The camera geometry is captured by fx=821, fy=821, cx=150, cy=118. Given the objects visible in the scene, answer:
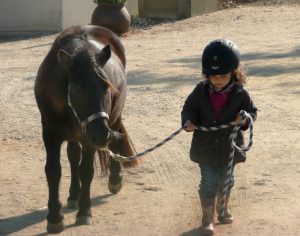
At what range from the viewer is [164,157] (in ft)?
27.5

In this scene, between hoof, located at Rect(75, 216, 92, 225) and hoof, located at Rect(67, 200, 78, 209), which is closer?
hoof, located at Rect(75, 216, 92, 225)

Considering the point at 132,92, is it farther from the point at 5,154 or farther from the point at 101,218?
the point at 101,218

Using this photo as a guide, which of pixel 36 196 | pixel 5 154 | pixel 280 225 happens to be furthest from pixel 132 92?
pixel 280 225

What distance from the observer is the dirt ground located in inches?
254

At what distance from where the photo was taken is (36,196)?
7176mm

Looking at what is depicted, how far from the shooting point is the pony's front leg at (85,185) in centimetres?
639

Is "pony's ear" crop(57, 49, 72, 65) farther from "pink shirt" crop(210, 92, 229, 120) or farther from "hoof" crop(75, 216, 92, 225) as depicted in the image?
"hoof" crop(75, 216, 92, 225)

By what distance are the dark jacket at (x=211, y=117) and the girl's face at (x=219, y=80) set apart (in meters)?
0.07

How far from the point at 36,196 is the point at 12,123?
9.80 feet

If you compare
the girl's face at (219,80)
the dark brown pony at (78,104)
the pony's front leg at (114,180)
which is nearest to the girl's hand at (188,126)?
the girl's face at (219,80)

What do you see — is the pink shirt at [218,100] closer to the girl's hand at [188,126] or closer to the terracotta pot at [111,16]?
the girl's hand at [188,126]

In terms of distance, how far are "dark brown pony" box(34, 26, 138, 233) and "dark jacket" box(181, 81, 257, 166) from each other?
603mm

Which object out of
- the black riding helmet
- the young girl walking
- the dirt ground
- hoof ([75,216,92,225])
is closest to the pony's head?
the young girl walking

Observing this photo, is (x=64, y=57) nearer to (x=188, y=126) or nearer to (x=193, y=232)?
(x=188, y=126)
